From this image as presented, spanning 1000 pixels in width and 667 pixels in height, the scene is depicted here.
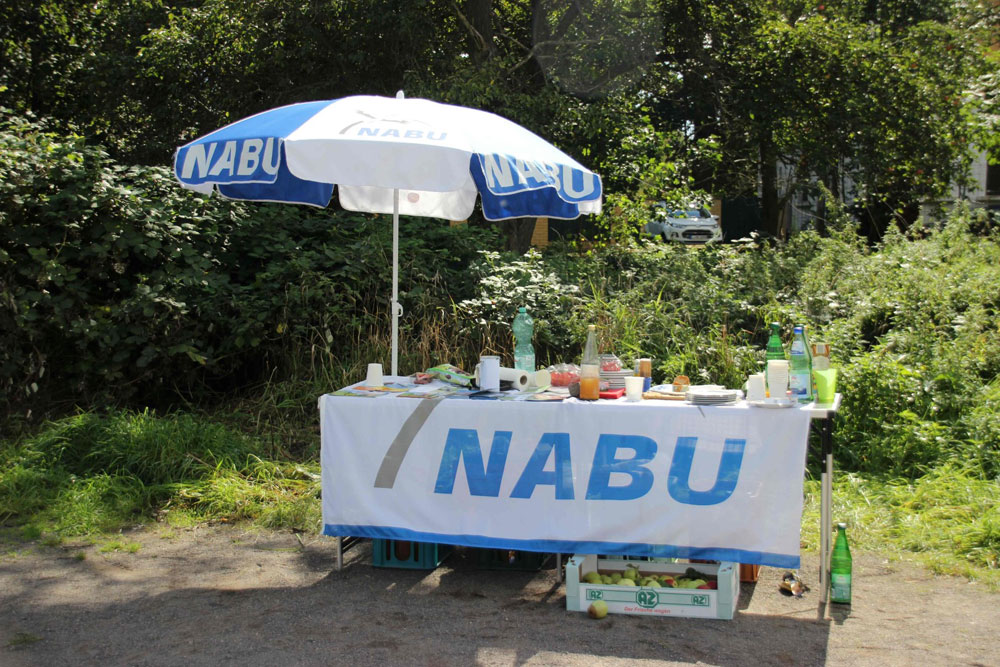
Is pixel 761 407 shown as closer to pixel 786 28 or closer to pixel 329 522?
pixel 329 522

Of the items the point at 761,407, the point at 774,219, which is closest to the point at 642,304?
the point at 761,407

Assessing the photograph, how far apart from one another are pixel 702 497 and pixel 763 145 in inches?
439

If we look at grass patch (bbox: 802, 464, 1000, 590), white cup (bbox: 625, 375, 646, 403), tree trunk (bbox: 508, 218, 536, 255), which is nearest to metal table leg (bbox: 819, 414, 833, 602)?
grass patch (bbox: 802, 464, 1000, 590)

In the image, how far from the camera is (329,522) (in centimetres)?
514

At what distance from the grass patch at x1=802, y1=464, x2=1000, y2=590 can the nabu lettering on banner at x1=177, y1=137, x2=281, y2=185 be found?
3825 mm

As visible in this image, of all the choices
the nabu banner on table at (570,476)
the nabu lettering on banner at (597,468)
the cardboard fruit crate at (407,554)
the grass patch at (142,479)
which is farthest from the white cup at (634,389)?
the grass patch at (142,479)

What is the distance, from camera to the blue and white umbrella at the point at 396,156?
4.54m

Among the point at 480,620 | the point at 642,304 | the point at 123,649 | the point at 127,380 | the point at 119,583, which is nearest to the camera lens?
the point at 123,649

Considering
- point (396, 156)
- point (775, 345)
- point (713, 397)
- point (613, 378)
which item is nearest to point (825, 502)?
point (713, 397)

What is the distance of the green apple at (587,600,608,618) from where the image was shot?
14.4 feet

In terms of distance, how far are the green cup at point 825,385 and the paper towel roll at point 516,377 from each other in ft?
5.21

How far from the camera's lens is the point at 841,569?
14.9 feet

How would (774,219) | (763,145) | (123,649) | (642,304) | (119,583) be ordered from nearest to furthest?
(123,649), (119,583), (642,304), (763,145), (774,219)

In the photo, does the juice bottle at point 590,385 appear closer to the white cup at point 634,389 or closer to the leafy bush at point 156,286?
the white cup at point 634,389
